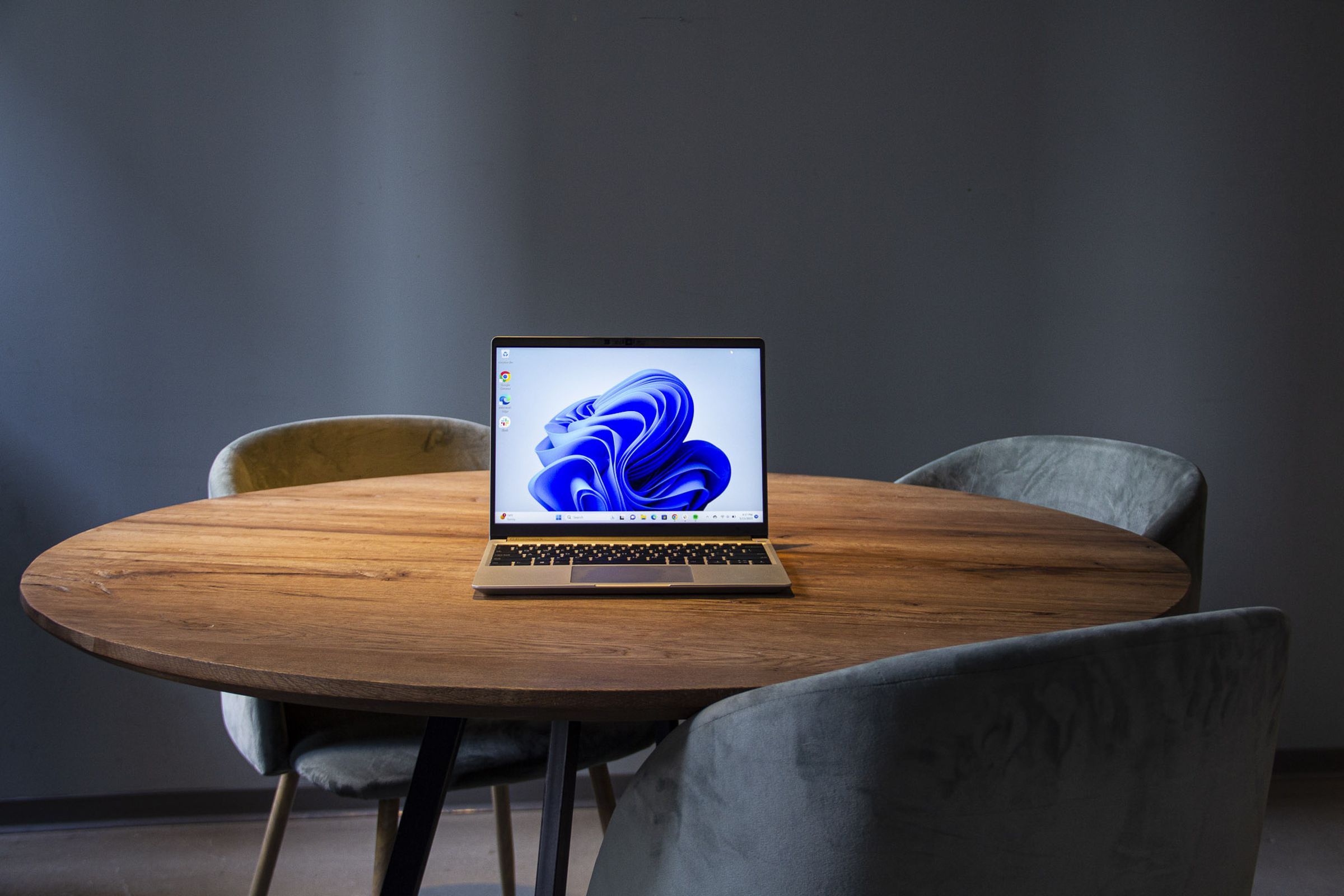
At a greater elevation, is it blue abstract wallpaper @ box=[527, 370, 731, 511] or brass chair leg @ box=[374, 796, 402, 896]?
blue abstract wallpaper @ box=[527, 370, 731, 511]

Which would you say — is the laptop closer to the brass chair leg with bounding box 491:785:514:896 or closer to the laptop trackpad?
the laptop trackpad

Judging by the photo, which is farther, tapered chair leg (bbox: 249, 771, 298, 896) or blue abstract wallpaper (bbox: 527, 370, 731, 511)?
tapered chair leg (bbox: 249, 771, 298, 896)

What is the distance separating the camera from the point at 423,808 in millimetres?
906

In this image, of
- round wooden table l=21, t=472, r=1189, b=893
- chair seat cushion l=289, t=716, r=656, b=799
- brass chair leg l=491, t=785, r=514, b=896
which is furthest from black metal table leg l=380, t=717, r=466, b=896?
brass chair leg l=491, t=785, r=514, b=896

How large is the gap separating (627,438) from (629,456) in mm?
24

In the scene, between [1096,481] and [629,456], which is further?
[1096,481]

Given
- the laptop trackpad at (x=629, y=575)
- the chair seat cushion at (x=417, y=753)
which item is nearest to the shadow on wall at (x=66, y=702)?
the chair seat cushion at (x=417, y=753)

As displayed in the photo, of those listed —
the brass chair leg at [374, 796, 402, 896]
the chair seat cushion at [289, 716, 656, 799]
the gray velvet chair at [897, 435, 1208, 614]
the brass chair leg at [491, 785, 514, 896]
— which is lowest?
the brass chair leg at [491, 785, 514, 896]

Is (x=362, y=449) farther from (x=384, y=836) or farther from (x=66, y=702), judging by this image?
(x=66, y=702)

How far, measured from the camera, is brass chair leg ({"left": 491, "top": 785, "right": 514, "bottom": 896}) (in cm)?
171

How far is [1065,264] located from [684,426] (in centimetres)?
163

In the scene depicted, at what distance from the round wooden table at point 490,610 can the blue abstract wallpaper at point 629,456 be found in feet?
0.22

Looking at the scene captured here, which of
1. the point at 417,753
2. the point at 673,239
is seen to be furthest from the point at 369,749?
the point at 673,239

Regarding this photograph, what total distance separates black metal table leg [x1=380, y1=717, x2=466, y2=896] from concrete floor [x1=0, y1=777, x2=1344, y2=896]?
113 cm
